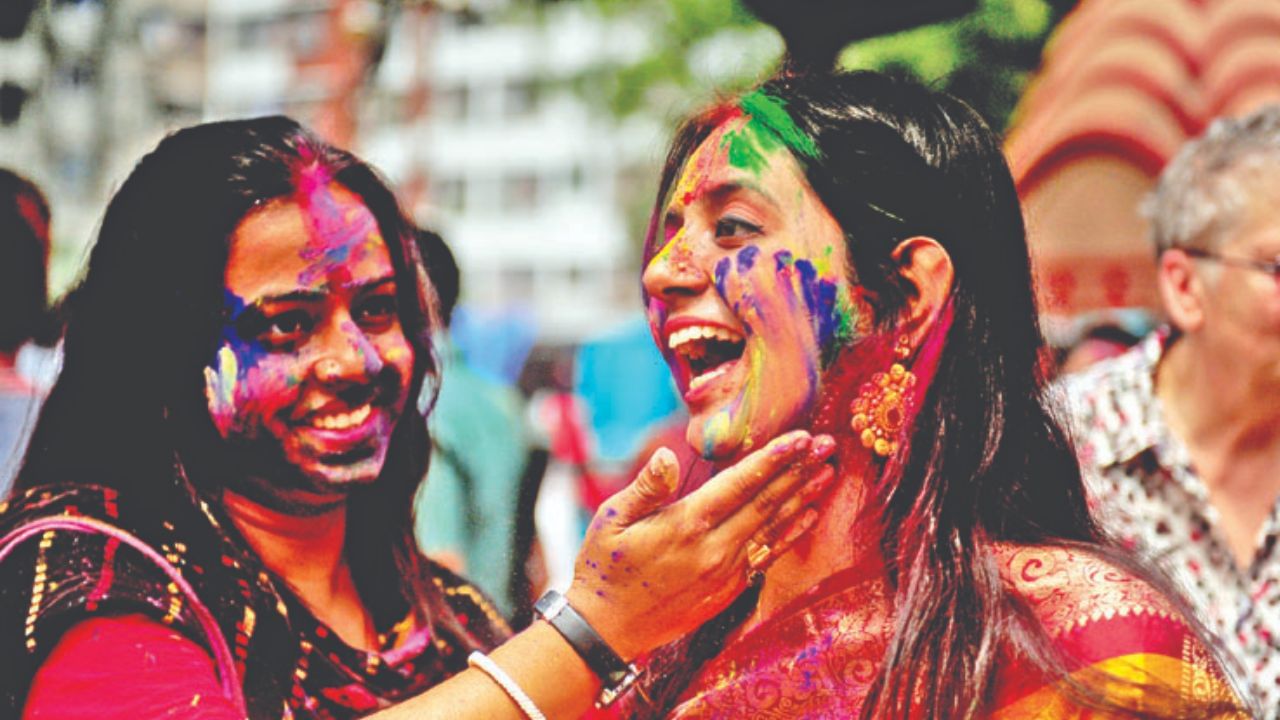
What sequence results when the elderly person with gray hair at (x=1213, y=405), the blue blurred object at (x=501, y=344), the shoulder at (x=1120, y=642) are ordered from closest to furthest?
the shoulder at (x=1120, y=642) < the elderly person with gray hair at (x=1213, y=405) < the blue blurred object at (x=501, y=344)

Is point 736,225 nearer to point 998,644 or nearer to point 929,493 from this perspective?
point 929,493

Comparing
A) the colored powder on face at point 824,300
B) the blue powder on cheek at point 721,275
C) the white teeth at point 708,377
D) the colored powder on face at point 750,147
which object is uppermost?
the colored powder on face at point 750,147

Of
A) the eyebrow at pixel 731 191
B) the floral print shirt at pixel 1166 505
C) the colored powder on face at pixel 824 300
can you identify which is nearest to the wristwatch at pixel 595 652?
the colored powder on face at pixel 824 300

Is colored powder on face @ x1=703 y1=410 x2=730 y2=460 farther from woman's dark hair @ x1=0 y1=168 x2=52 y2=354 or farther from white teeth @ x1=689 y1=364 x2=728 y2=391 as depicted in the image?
woman's dark hair @ x1=0 y1=168 x2=52 y2=354

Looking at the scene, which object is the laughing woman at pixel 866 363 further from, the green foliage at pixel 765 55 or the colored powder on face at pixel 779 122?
the green foliage at pixel 765 55

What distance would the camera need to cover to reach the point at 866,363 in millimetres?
1824

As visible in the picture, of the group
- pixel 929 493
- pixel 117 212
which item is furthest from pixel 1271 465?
pixel 117 212

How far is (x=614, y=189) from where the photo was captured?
42.8 m

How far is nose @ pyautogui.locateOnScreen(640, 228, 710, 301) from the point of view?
6.10ft

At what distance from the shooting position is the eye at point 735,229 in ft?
6.08

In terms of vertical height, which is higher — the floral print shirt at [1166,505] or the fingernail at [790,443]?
the fingernail at [790,443]

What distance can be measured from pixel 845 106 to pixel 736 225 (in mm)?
211

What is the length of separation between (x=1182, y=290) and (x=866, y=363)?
1.70 m

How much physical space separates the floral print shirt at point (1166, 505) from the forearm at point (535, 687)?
1.52 meters
